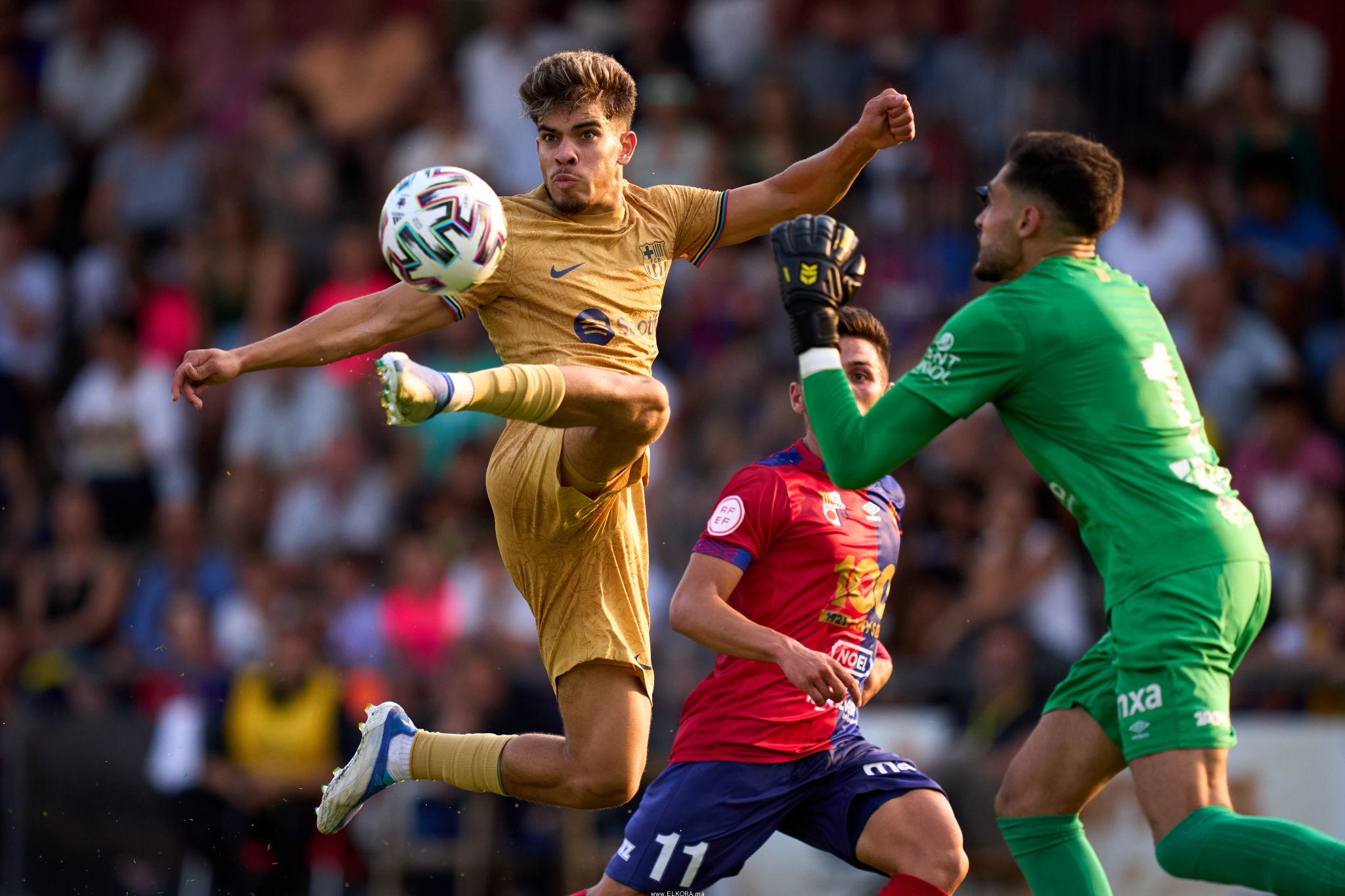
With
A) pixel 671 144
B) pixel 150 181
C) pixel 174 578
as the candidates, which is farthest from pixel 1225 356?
pixel 150 181

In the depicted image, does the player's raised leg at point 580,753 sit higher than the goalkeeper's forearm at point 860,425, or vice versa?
the goalkeeper's forearm at point 860,425

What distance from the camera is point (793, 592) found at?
5.92m

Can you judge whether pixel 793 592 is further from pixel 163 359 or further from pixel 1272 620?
pixel 163 359

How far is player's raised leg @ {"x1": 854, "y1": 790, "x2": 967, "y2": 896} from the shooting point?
561 cm

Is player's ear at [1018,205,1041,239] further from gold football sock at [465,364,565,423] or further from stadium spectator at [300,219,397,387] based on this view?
stadium spectator at [300,219,397,387]

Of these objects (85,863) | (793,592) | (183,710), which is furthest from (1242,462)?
(85,863)

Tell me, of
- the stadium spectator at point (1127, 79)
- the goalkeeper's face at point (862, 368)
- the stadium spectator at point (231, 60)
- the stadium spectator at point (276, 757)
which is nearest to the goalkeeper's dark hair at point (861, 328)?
the goalkeeper's face at point (862, 368)

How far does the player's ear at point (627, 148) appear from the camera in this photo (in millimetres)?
6293

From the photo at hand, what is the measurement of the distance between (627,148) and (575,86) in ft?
1.29

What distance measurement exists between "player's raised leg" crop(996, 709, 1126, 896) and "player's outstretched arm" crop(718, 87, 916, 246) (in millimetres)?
2115

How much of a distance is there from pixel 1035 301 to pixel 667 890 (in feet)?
7.62

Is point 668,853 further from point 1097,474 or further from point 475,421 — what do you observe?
point 475,421

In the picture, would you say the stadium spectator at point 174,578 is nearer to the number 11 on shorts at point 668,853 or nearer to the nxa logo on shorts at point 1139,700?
the number 11 on shorts at point 668,853

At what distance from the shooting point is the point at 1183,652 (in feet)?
16.1
